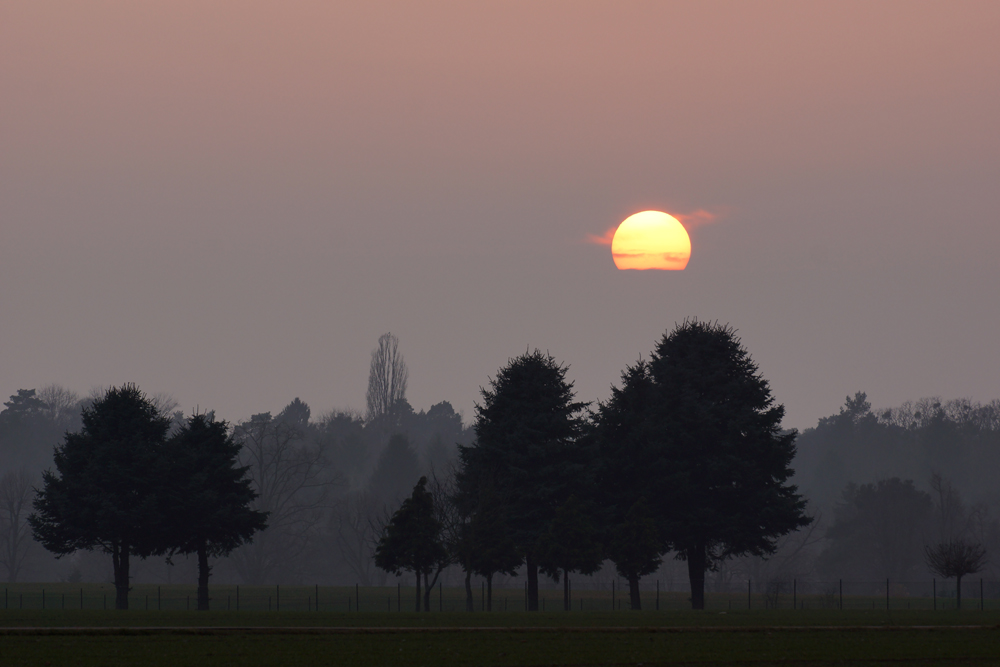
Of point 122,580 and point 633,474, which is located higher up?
point 633,474

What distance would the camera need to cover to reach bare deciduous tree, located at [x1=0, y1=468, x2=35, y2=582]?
141500 millimetres

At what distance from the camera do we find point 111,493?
225ft

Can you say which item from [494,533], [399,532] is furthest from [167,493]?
[494,533]

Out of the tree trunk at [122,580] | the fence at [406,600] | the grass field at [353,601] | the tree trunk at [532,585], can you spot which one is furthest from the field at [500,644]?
the grass field at [353,601]

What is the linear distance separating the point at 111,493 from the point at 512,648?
4420 centimetres

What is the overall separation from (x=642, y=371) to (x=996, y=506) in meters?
121

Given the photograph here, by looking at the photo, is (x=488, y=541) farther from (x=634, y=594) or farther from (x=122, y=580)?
(x=122, y=580)

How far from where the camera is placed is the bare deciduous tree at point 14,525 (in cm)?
14150

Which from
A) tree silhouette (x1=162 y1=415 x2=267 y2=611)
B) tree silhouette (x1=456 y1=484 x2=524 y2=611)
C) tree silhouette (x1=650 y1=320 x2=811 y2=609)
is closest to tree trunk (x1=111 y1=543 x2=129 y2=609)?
tree silhouette (x1=162 y1=415 x2=267 y2=611)

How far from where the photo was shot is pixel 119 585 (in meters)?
68.1

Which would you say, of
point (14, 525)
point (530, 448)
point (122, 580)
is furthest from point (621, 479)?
point (14, 525)

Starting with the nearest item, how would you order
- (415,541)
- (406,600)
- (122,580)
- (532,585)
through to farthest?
1. (415,541)
2. (122,580)
3. (532,585)
4. (406,600)

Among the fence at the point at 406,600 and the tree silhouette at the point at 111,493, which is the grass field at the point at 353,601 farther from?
the tree silhouette at the point at 111,493

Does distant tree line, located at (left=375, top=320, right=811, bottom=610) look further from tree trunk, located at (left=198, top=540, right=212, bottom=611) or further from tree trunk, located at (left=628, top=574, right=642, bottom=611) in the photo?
tree trunk, located at (left=198, top=540, right=212, bottom=611)
